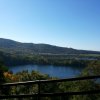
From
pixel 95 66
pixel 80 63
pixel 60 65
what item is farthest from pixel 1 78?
pixel 60 65

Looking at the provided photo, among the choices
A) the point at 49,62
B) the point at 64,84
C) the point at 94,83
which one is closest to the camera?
the point at 94,83

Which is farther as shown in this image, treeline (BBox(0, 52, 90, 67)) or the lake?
treeline (BBox(0, 52, 90, 67))

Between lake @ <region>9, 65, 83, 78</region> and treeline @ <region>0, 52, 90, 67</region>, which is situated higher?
treeline @ <region>0, 52, 90, 67</region>

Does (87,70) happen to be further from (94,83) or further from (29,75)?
(29,75)

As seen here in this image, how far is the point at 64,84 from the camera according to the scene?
42.0 metres

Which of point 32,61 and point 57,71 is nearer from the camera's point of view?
point 57,71

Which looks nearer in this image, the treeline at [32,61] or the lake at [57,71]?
the lake at [57,71]

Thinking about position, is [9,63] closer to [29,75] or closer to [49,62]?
[49,62]

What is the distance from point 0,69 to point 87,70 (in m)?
13.4

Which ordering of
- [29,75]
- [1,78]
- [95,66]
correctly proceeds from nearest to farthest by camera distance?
[1,78], [95,66], [29,75]

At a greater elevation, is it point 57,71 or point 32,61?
point 32,61

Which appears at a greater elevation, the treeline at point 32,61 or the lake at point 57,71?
the treeline at point 32,61

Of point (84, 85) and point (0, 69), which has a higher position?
point (0, 69)

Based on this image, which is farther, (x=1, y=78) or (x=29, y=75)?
(x=29, y=75)
